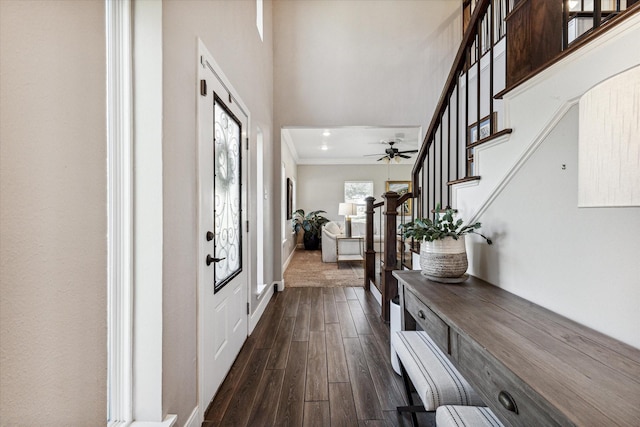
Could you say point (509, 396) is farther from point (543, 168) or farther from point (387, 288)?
point (387, 288)

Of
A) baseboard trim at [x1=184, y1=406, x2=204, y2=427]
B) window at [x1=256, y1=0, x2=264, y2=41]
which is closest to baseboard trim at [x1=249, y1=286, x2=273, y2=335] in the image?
baseboard trim at [x1=184, y1=406, x2=204, y2=427]

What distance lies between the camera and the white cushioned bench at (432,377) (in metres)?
1.18

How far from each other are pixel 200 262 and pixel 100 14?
44.5 inches

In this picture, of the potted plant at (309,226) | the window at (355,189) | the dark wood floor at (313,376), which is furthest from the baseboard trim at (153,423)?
the window at (355,189)

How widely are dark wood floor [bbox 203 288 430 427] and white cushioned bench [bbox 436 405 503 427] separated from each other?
680mm

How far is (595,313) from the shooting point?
0.95 meters

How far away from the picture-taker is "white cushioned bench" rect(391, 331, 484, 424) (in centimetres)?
118

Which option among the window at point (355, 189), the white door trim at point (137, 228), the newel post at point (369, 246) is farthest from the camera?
the window at point (355, 189)

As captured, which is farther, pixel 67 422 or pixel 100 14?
pixel 100 14

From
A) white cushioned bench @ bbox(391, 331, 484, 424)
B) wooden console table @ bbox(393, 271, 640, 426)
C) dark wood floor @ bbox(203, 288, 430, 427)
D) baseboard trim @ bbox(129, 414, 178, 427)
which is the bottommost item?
dark wood floor @ bbox(203, 288, 430, 427)

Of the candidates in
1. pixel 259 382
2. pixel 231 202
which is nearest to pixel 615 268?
pixel 259 382

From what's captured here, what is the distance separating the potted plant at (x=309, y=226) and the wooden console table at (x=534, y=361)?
6.78 m

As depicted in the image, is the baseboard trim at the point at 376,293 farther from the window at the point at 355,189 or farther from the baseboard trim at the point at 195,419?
the window at the point at 355,189

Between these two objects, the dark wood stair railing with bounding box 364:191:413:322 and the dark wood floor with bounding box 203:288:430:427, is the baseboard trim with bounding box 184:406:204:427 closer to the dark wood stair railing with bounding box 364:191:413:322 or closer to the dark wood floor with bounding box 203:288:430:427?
the dark wood floor with bounding box 203:288:430:427
